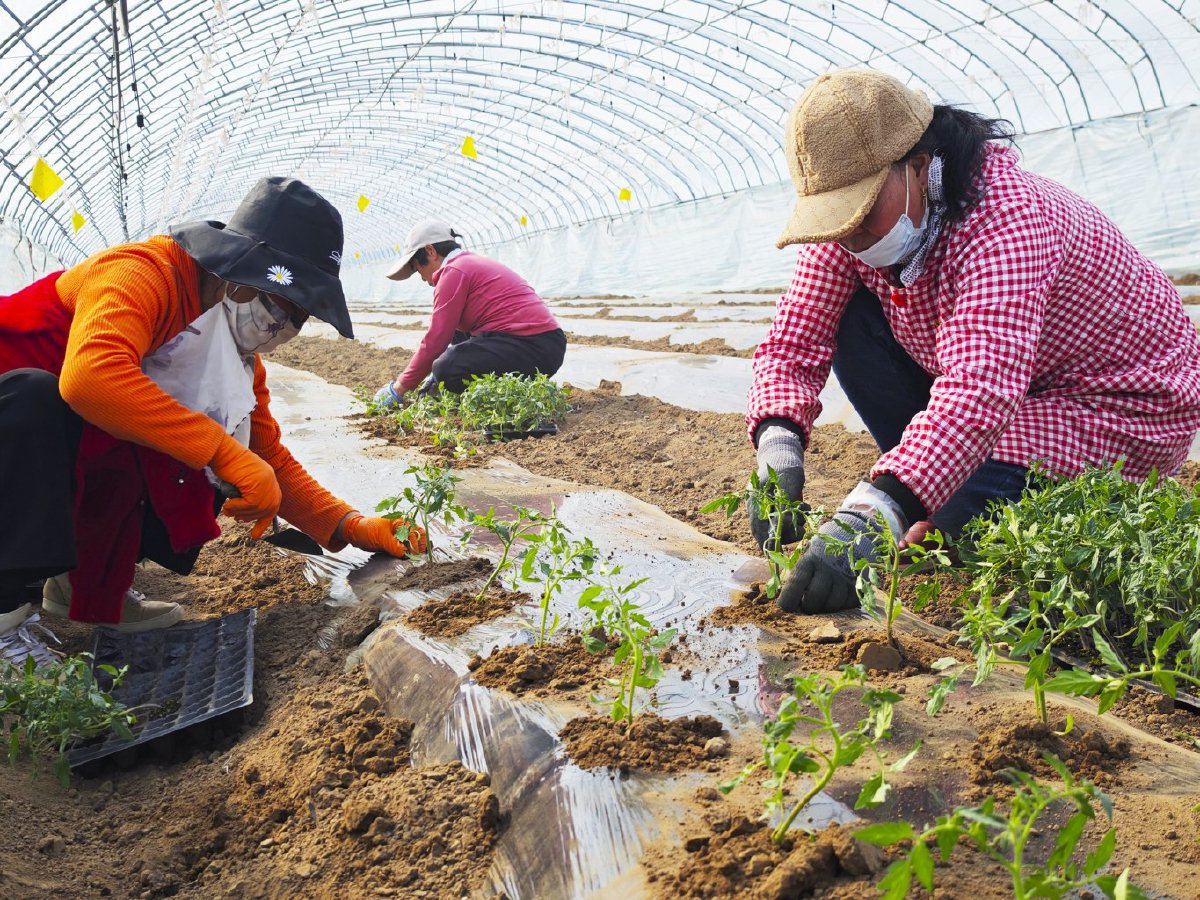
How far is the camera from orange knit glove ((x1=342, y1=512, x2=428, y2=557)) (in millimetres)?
2914

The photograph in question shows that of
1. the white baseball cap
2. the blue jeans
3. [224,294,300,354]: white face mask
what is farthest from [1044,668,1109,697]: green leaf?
the white baseball cap

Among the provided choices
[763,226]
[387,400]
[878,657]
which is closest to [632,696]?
[878,657]

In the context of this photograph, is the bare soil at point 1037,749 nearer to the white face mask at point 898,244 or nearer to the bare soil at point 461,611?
the bare soil at point 461,611

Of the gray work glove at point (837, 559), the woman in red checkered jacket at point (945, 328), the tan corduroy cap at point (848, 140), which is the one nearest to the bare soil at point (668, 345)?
the woman in red checkered jacket at point (945, 328)

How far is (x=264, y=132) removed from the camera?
2458 centimetres

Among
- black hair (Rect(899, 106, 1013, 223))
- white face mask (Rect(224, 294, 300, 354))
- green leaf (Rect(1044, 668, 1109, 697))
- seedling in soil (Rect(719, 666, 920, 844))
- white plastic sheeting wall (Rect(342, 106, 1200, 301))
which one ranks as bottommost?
white plastic sheeting wall (Rect(342, 106, 1200, 301))

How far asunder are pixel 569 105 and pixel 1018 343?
1966 cm

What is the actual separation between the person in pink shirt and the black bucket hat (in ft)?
10.3

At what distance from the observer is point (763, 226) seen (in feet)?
60.0

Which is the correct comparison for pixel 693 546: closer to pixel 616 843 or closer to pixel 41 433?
pixel 616 843

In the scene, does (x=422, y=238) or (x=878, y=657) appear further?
(x=422, y=238)

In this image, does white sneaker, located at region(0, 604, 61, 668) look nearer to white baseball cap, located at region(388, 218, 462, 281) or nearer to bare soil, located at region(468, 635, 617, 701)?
bare soil, located at region(468, 635, 617, 701)

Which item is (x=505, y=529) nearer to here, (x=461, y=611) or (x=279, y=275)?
(x=461, y=611)

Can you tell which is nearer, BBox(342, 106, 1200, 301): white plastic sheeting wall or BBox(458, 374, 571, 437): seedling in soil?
BBox(458, 374, 571, 437): seedling in soil
